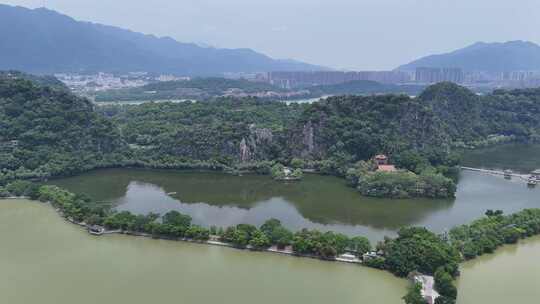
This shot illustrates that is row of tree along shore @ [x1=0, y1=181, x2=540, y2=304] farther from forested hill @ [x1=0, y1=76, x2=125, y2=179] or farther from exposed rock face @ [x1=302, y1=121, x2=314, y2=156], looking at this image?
exposed rock face @ [x1=302, y1=121, x2=314, y2=156]

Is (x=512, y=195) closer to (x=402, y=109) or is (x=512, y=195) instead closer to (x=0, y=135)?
(x=402, y=109)

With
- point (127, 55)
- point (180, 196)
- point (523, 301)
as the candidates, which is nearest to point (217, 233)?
point (180, 196)

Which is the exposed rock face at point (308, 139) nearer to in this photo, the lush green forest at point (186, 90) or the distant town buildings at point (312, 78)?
the lush green forest at point (186, 90)

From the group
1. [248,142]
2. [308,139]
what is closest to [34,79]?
[248,142]

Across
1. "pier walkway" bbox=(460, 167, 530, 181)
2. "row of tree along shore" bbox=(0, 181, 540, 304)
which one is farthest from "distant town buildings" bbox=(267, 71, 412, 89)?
"row of tree along shore" bbox=(0, 181, 540, 304)

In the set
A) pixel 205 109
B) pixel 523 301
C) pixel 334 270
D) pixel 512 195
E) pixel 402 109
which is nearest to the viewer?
pixel 523 301

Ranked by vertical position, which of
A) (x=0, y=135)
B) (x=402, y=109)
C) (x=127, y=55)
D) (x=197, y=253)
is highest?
(x=127, y=55)
